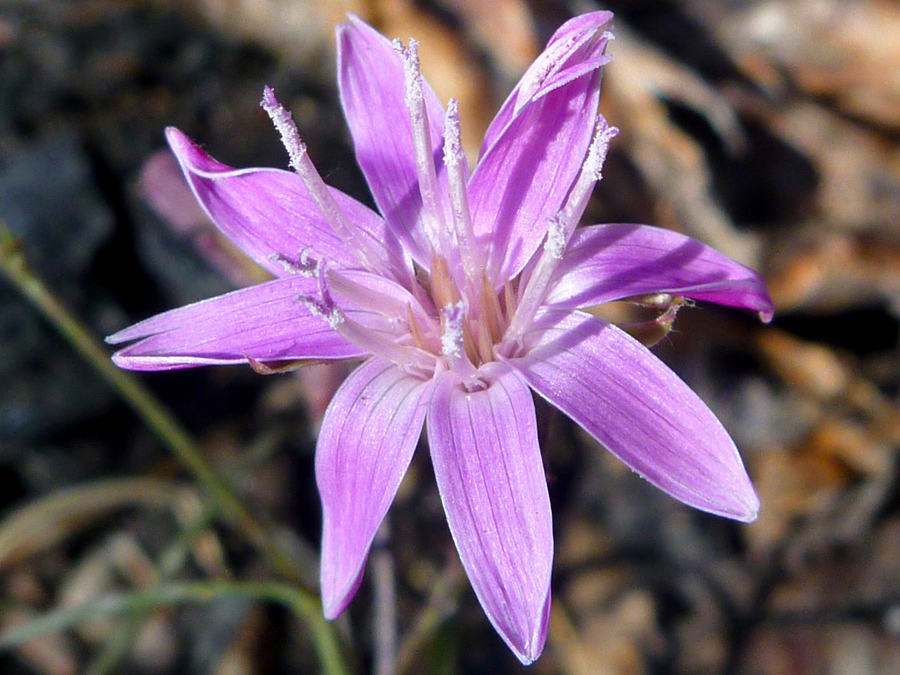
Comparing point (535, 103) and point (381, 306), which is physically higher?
point (535, 103)

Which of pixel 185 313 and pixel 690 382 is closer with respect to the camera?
pixel 185 313

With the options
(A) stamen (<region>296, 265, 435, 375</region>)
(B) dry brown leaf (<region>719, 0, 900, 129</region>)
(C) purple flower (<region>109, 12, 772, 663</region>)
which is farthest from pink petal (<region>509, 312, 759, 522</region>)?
(B) dry brown leaf (<region>719, 0, 900, 129</region>)

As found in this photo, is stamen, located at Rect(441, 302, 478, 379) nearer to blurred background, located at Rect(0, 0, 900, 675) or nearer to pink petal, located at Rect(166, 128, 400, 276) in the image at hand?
pink petal, located at Rect(166, 128, 400, 276)

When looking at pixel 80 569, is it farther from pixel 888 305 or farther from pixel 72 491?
pixel 888 305

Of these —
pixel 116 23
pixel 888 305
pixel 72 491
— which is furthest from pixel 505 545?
pixel 116 23

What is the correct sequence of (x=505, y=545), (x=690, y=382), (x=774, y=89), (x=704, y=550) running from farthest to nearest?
(x=774, y=89), (x=690, y=382), (x=704, y=550), (x=505, y=545)

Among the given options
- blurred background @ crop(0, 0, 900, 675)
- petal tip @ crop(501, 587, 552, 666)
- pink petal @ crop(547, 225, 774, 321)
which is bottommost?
blurred background @ crop(0, 0, 900, 675)

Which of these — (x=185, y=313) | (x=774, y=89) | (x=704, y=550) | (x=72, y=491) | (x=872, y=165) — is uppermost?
(x=185, y=313)
